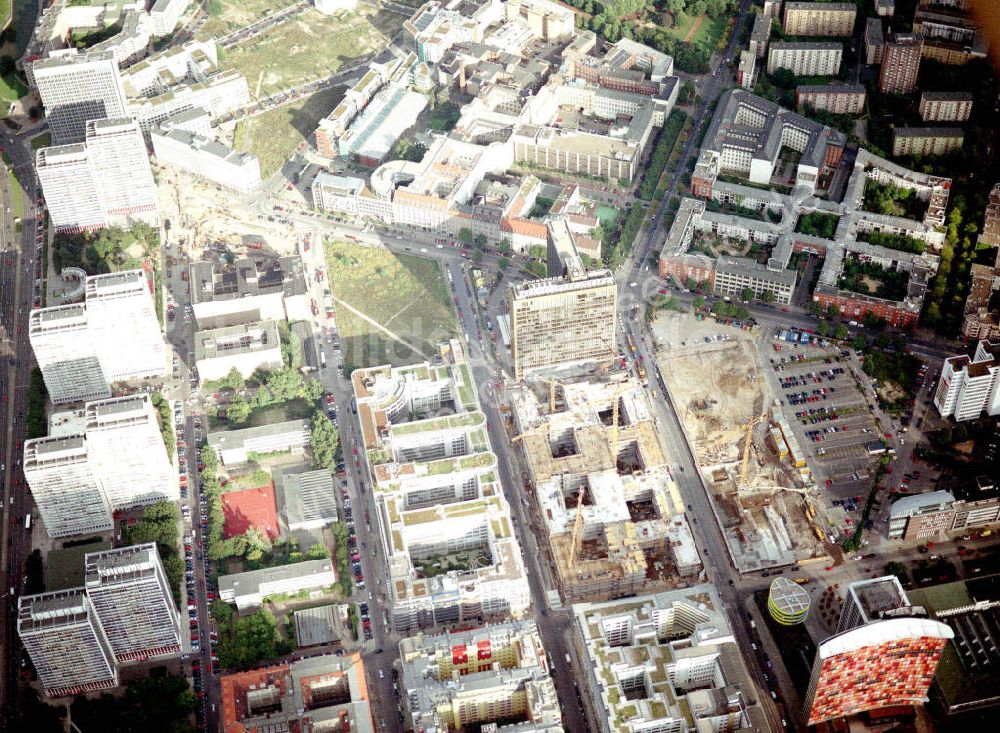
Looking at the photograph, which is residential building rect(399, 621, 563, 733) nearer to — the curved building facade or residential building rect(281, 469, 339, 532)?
residential building rect(281, 469, 339, 532)

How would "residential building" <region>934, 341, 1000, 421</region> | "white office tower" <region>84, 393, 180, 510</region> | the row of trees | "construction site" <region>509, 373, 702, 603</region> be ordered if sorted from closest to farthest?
"white office tower" <region>84, 393, 180, 510</region>, "construction site" <region>509, 373, 702, 603</region>, the row of trees, "residential building" <region>934, 341, 1000, 421</region>

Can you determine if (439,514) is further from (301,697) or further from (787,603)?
(787,603)

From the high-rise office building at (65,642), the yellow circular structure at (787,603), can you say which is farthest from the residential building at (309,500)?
the yellow circular structure at (787,603)

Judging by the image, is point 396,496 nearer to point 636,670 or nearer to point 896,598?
point 636,670

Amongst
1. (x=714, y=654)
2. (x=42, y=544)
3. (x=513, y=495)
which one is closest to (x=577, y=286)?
(x=513, y=495)

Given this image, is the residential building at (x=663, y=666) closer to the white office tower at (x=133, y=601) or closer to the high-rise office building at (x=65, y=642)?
the white office tower at (x=133, y=601)

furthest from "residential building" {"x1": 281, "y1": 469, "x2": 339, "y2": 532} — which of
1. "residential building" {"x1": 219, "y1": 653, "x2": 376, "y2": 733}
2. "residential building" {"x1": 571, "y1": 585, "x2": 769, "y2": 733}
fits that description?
"residential building" {"x1": 571, "y1": 585, "x2": 769, "y2": 733}
